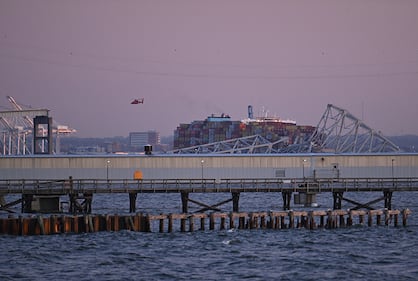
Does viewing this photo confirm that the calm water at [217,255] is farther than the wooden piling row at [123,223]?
No

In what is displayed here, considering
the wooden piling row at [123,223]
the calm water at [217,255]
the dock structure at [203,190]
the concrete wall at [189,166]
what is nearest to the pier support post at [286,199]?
the dock structure at [203,190]

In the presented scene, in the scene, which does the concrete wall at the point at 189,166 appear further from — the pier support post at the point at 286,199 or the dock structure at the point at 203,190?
the pier support post at the point at 286,199

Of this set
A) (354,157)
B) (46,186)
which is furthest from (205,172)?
(46,186)

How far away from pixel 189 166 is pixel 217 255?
57.2m

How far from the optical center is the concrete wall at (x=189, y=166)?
112375 millimetres

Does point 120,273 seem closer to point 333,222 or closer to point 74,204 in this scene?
point 333,222

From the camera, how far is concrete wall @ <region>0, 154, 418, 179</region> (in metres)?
→ 112

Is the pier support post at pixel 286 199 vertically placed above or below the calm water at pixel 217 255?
above

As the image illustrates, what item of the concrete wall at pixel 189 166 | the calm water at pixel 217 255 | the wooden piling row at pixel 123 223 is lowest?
the calm water at pixel 217 255

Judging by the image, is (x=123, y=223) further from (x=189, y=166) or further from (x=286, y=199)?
(x=189, y=166)

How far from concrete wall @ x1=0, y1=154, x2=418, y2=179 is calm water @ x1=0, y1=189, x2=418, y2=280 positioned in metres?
44.2

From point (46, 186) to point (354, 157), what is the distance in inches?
1734

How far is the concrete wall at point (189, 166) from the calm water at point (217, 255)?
145 ft

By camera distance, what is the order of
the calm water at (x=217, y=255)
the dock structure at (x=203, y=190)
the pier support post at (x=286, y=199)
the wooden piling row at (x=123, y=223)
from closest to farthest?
the calm water at (x=217, y=255)
the wooden piling row at (x=123, y=223)
the dock structure at (x=203, y=190)
the pier support post at (x=286, y=199)
